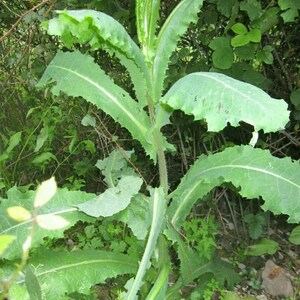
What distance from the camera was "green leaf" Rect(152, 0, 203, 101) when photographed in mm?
1939

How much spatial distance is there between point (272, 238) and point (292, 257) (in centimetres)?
18

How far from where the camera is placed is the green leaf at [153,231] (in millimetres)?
1548

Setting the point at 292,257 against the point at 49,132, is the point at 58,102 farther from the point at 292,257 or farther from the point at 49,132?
the point at 292,257

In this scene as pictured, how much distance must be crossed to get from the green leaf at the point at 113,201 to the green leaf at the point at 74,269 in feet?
0.98

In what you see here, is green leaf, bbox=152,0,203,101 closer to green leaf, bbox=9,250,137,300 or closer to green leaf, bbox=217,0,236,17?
green leaf, bbox=217,0,236,17

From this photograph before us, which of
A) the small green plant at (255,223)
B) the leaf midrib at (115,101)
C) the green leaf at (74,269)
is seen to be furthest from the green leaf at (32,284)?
the small green plant at (255,223)

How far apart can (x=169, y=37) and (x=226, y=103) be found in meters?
0.59

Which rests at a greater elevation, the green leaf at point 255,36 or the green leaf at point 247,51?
the green leaf at point 255,36

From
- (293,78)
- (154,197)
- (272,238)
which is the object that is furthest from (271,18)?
(272,238)

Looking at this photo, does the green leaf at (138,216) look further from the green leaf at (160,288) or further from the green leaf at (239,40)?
the green leaf at (239,40)

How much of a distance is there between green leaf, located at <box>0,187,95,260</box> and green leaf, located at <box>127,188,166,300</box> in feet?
0.88

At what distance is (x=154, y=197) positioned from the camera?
1.88 metres


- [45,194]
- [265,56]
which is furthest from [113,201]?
[45,194]

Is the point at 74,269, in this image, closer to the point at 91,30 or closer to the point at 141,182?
the point at 141,182
